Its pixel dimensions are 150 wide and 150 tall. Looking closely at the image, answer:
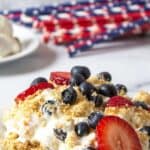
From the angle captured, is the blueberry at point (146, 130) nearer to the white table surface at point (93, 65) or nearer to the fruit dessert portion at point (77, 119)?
the fruit dessert portion at point (77, 119)

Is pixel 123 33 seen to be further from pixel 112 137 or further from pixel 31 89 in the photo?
pixel 112 137

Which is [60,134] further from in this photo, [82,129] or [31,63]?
[31,63]

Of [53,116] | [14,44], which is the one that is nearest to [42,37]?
[14,44]

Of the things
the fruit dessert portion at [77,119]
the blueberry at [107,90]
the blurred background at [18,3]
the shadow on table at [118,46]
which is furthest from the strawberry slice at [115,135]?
the blurred background at [18,3]

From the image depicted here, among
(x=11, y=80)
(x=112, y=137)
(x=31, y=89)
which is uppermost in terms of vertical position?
(x=11, y=80)

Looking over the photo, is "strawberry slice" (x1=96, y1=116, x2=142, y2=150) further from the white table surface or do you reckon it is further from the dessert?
the dessert

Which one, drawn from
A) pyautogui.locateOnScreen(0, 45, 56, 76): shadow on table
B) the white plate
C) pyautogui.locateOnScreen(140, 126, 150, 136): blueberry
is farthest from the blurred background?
pyautogui.locateOnScreen(140, 126, 150, 136): blueberry
